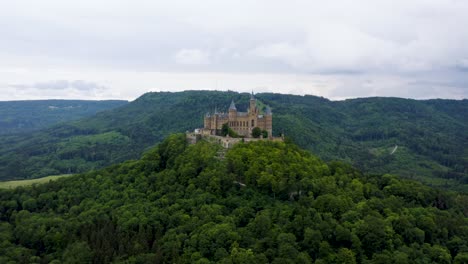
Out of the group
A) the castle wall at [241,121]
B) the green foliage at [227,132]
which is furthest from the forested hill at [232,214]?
the castle wall at [241,121]

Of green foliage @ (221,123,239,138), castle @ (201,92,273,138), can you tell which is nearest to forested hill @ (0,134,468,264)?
green foliage @ (221,123,239,138)

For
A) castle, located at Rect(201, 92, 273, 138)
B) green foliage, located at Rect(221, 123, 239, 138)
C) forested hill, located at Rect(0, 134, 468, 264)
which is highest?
castle, located at Rect(201, 92, 273, 138)

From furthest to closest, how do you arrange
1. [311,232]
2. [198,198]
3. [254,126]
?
[254,126], [198,198], [311,232]

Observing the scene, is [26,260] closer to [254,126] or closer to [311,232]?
[311,232]

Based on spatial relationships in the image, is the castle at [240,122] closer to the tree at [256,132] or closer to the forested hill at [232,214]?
the tree at [256,132]

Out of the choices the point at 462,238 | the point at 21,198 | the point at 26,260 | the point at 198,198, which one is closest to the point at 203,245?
the point at 198,198

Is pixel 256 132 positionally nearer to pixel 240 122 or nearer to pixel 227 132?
pixel 227 132

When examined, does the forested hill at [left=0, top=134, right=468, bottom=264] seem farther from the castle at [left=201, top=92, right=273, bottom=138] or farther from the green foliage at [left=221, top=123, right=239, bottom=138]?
the castle at [left=201, top=92, right=273, bottom=138]

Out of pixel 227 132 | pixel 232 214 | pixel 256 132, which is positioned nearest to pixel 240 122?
pixel 227 132
